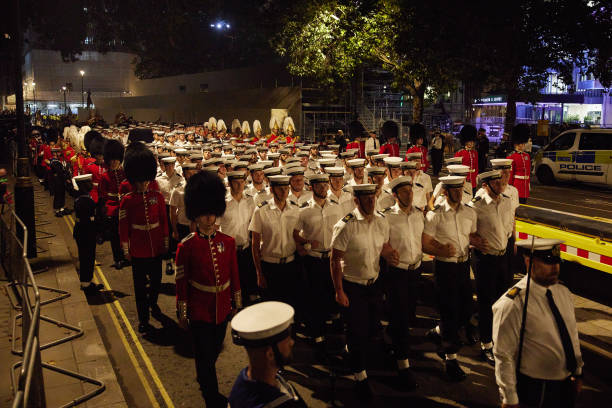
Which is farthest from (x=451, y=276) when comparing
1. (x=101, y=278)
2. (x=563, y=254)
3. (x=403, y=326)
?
(x=101, y=278)

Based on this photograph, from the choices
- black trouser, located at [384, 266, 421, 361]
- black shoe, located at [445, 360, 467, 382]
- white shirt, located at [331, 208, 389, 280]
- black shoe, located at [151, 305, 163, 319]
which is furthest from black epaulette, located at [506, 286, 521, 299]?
black shoe, located at [151, 305, 163, 319]

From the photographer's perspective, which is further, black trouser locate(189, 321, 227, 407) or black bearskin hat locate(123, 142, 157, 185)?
black bearskin hat locate(123, 142, 157, 185)

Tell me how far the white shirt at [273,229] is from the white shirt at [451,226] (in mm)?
1658

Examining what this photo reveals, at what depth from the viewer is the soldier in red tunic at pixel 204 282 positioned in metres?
4.78

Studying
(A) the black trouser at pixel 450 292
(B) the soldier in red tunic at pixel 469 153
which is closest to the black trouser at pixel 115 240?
(A) the black trouser at pixel 450 292

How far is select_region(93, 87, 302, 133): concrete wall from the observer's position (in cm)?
3146

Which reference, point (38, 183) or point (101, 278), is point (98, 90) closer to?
point (38, 183)

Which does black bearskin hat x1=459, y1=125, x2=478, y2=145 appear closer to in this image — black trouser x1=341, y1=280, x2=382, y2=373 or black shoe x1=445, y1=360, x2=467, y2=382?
black shoe x1=445, y1=360, x2=467, y2=382

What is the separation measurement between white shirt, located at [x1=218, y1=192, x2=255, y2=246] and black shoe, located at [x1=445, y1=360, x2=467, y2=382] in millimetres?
3032

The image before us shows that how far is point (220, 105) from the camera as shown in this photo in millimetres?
39062

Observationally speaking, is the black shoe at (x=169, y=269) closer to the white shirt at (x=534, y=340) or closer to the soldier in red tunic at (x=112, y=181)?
the soldier in red tunic at (x=112, y=181)

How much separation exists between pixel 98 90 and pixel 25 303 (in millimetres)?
99531

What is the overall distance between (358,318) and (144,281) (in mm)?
3061

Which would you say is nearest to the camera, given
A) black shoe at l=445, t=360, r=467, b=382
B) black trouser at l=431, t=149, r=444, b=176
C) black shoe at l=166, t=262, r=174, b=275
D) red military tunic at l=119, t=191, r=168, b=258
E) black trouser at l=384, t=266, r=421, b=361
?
black trouser at l=384, t=266, r=421, b=361
